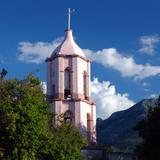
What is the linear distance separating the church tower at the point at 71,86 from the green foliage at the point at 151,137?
6245mm

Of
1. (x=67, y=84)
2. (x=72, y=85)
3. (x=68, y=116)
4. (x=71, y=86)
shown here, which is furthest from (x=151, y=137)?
(x=67, y=84)

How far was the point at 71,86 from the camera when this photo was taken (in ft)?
132

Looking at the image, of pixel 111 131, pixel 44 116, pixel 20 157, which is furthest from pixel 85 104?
pixel 111 131

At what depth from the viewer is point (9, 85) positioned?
32250mm

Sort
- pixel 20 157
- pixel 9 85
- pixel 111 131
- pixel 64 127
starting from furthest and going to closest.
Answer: pixel 111 131
pixel 64 127
pixel 9 85
pixel 20 157

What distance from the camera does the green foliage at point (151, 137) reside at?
3350 centimetres

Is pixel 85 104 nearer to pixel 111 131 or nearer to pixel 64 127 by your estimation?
pixel 64 127

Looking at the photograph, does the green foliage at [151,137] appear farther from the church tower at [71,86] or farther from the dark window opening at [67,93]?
the dark window opening at [67,93]

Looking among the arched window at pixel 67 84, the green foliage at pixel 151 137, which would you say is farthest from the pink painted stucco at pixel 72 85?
the green foliage at pixel 151 137

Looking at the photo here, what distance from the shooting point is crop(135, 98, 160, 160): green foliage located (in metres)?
33.5

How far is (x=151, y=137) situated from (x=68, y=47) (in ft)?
34.7

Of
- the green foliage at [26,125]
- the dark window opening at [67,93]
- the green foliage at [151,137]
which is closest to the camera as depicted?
the green foliage at [26,125]

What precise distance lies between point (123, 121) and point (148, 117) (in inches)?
2981

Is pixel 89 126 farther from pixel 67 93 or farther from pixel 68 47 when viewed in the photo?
pixel 68 47
